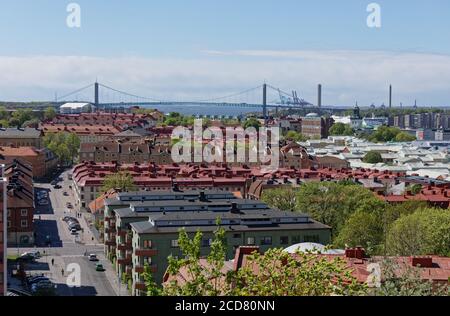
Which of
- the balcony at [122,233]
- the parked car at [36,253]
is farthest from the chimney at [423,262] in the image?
the parked car at [36,253]

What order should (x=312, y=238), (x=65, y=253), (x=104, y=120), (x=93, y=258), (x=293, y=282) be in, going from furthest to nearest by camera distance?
(x=104, y=120)
(x=65, y=253)
(x=93, y=258)
(x=312, y=238)
(x=293, y=282)

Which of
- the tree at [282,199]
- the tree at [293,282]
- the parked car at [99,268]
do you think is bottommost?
the parked car at [99,268]

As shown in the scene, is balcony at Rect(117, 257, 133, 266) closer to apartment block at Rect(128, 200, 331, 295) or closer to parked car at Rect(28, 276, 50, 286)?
apartment block at Rect(128, 200, 331, 295)

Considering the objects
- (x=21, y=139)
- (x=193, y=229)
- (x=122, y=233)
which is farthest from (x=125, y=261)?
(x=21, y=139)

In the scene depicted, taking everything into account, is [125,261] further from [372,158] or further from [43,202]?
[372,158]

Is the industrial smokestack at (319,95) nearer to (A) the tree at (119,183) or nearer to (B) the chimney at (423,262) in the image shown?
(A) the tree at (119,183)

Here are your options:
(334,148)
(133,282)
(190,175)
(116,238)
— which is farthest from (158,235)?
(334,148)

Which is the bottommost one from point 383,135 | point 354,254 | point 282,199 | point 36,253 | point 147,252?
point 36,253
